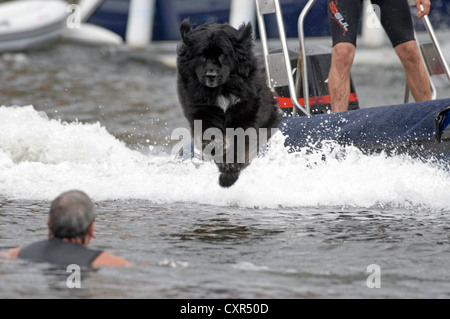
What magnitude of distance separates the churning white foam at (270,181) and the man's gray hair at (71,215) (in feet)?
6.99

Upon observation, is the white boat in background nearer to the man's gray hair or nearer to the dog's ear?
the dog's ear

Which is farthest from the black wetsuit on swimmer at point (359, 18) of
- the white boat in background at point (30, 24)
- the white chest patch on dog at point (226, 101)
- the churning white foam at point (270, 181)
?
the white boat in background at point (30, 24)

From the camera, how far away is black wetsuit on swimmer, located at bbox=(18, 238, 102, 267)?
4.14 meters

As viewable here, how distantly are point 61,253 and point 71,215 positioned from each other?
0.23 meters

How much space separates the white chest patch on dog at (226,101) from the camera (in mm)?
5512

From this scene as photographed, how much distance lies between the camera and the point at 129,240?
494 centimetres

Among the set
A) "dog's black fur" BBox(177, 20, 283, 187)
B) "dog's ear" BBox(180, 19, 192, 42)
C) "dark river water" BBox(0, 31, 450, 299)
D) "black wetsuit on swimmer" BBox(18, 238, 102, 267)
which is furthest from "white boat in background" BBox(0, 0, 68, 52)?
"black wetsuit on swimmer" BBox(18, 238, 102, 267)

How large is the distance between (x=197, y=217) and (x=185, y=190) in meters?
0.74

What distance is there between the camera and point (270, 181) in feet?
20.6

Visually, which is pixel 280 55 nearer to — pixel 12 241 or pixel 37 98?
pixel 12 241

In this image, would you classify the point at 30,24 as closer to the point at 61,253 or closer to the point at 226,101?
the point at 226,101

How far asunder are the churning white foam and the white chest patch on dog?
74 cm

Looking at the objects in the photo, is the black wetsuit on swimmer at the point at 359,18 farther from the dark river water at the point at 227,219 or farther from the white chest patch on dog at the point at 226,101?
the white chest patch on dog at the point at 226,101

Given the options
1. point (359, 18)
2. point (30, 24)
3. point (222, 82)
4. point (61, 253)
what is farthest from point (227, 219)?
point (30, 24)
